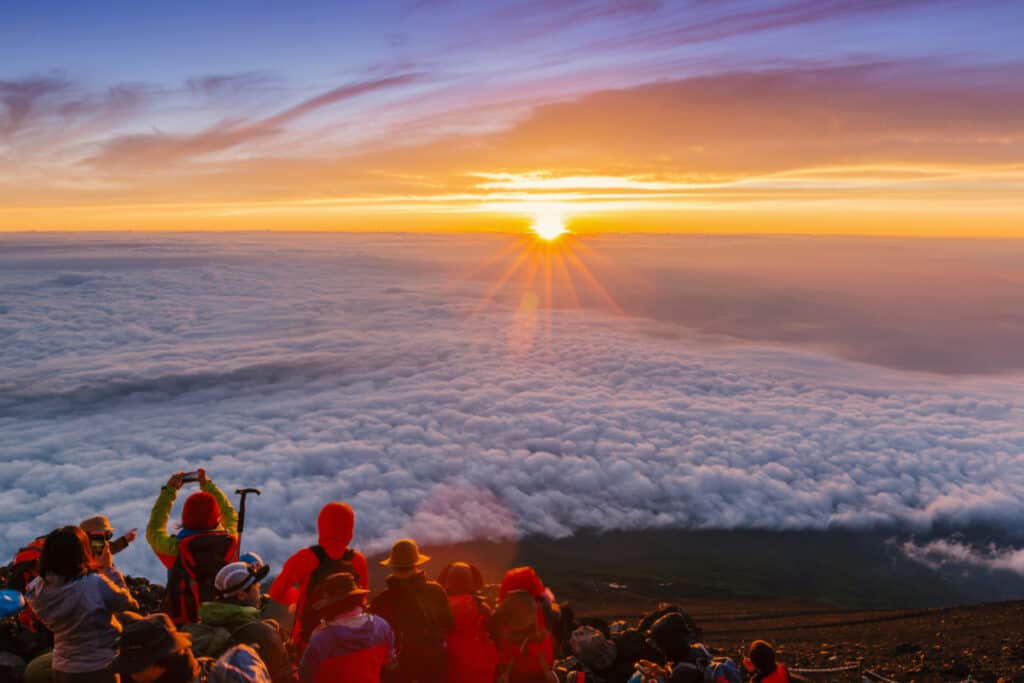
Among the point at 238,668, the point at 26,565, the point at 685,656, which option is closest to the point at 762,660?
the point at 685,656

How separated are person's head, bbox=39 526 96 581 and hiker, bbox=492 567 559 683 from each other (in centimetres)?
309

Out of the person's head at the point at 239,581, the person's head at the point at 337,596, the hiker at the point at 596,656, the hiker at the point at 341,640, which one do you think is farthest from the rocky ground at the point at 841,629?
the person's head at the point at 337,596

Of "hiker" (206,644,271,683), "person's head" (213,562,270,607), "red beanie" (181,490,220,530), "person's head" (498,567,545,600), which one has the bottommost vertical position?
"person's head" (498,567,545,600)

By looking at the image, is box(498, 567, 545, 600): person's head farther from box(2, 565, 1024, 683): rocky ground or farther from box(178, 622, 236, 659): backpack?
box(2, 565, 1024, 683): rocky ground

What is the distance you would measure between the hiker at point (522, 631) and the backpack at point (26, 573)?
14.2ft

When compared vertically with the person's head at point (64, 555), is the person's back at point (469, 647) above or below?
below

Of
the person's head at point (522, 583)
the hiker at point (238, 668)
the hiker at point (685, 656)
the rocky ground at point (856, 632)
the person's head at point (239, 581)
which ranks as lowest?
the rocky ground at point (856, 632)

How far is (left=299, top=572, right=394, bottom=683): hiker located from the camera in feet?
13.4

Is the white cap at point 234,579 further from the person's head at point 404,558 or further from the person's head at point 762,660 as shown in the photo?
the person's head at point 762,660

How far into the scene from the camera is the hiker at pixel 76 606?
13.5 feet

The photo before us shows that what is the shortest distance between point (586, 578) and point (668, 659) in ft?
52.6

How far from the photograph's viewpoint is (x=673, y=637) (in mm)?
5762

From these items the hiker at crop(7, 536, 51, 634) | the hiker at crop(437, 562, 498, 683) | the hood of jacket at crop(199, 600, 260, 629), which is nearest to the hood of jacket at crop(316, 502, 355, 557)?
the hood of jacket at crop(199, 600, 260, 629)

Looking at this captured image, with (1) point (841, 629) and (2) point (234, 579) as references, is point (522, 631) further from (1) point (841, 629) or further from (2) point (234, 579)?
(1) point (841, 629)
